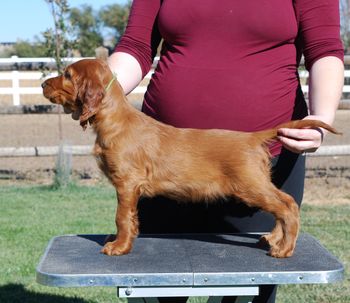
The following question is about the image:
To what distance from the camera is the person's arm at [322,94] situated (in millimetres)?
3062

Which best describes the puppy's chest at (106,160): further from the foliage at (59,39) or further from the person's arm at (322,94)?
the foliage at (59,39)

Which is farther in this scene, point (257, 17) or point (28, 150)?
point (28, 150)

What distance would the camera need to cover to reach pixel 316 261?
9.85 feet

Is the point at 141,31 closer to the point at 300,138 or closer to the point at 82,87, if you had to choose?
the point at 82,87

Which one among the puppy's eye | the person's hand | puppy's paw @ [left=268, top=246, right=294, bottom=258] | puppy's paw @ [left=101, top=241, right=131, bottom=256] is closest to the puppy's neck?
the puppy's eye

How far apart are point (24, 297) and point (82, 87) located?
3443 mm

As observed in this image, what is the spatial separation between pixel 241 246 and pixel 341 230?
4.88 m

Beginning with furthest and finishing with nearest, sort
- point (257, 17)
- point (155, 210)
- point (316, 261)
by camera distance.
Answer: point (155, 210), point (257, 17), point (316, 261)

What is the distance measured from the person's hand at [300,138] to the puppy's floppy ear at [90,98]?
2.60ft

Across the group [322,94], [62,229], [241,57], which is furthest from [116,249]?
[62,229]

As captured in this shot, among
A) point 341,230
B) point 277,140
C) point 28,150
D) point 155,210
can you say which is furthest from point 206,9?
point 28,150

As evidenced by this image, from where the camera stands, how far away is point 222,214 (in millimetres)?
3539

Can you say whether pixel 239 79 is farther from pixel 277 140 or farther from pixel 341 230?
pixel 341 230

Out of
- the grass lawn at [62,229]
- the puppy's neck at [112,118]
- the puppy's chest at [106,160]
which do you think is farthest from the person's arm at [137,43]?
the grass lawn at [62,229]
